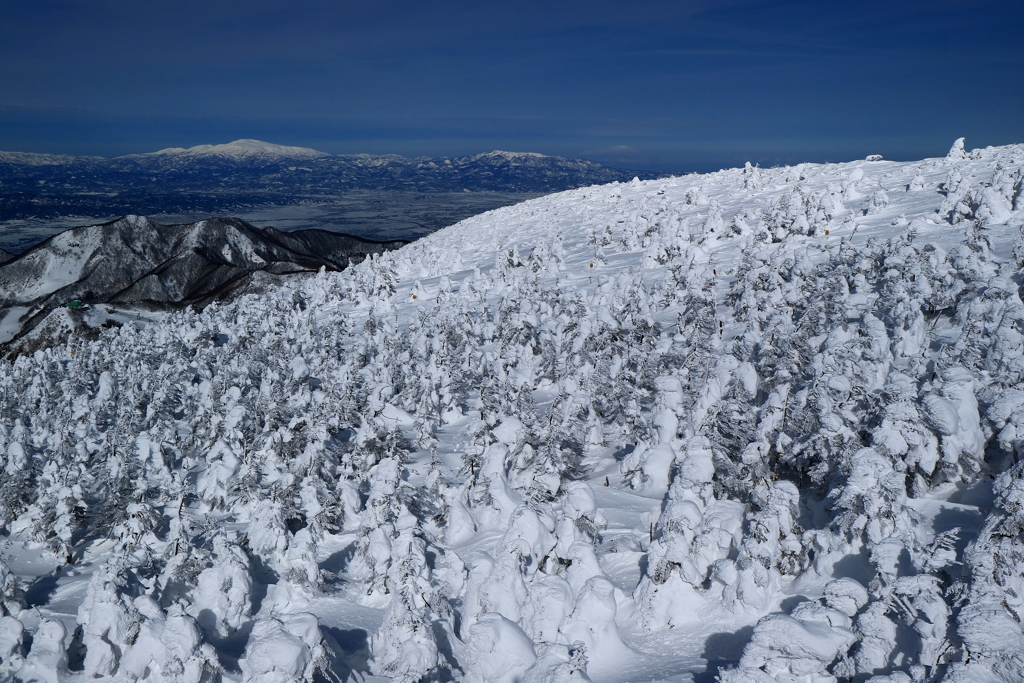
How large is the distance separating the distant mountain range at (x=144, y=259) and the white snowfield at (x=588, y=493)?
81019 millimetres

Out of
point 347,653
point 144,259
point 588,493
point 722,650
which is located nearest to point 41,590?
point 347,653

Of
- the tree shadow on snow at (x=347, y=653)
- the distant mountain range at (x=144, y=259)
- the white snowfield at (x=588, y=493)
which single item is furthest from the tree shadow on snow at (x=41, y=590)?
the distant mountain range at (x=144, y=259)

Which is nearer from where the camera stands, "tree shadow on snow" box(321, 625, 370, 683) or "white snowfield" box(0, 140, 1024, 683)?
"white snowfield" box(0, 140, 1024, 683)

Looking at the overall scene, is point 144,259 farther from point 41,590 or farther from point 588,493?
point 588,493

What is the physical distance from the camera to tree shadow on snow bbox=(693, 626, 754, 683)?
879 cm

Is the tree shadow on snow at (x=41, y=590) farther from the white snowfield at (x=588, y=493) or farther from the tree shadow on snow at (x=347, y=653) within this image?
the tree shadow on snow at (x=347, y=653)

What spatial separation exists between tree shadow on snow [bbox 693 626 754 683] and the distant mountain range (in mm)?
97896

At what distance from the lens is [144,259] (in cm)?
13250

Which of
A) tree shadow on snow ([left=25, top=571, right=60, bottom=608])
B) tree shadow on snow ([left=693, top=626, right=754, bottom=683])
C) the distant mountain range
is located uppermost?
the distant mountain range

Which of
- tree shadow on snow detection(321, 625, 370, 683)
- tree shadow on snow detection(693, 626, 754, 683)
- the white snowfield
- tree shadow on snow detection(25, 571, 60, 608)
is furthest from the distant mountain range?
tree shadow on snow detection(693, 626, 754, 683)

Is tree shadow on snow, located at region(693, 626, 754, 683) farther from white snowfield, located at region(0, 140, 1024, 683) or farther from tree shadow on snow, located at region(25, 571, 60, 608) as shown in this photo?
tree shadow on snow, located at region(25, 571, 60, 608)

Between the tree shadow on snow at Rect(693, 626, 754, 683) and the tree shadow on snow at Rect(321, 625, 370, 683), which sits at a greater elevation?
the tree shadow on snow at Rect(693, 626, 754, 683)

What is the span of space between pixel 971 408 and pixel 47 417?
37.9 meters

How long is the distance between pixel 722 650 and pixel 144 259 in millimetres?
153608
